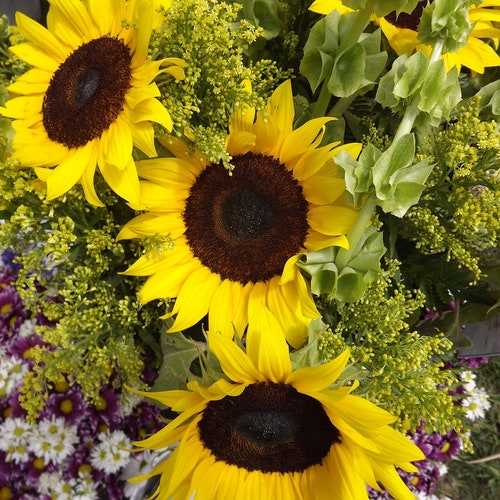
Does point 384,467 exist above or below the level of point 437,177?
below

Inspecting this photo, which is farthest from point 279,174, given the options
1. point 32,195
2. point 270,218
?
point 32,195

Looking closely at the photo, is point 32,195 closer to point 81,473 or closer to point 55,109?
point 55,109

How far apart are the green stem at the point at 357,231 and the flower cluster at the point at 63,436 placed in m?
0.53

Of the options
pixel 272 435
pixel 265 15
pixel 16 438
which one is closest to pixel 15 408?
pixel 16 438

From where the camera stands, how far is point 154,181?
658mm

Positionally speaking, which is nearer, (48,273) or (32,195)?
(32,195)

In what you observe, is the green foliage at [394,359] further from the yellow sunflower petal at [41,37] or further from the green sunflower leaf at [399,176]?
the yellow sunflower petal at [41,37]

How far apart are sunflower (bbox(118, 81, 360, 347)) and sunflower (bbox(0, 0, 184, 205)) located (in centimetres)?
6

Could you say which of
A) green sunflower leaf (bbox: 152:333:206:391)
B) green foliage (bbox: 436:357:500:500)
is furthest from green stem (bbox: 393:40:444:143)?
green foliage (bbox: 436:357:500:500)

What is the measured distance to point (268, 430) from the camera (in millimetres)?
653

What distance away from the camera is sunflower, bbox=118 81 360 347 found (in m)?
0.62

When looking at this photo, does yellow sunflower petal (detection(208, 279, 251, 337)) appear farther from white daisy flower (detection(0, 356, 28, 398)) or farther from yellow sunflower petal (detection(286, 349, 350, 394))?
white daisy flower (detection(0, 356, 28, 398))

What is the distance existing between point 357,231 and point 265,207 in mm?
172

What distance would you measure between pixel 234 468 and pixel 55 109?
454 mm
